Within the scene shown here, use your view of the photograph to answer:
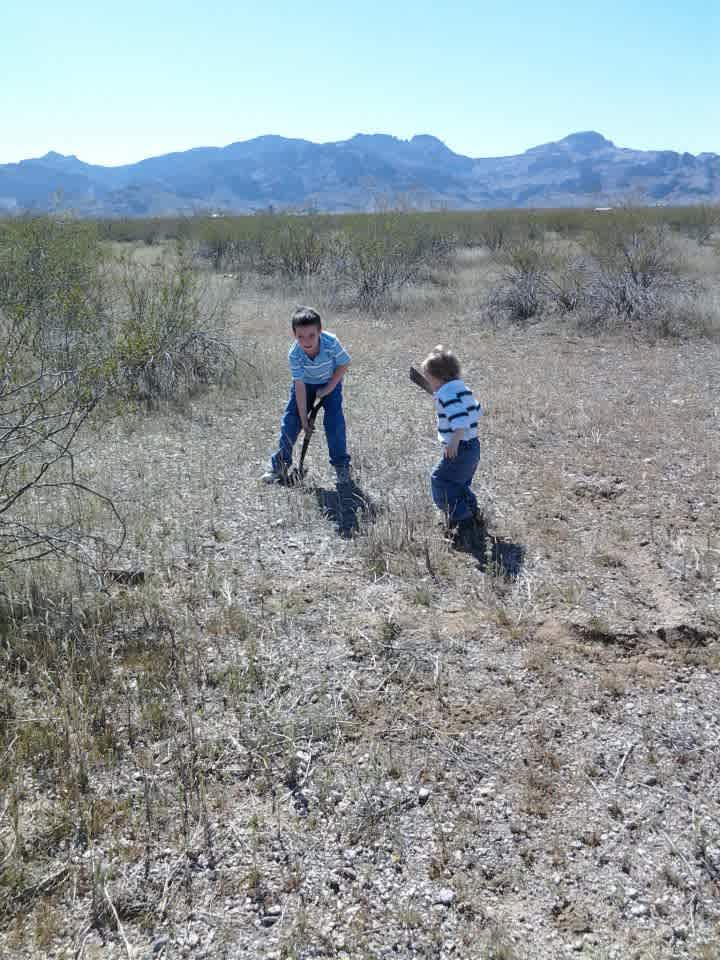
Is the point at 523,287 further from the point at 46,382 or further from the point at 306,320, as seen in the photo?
the point at 306,320

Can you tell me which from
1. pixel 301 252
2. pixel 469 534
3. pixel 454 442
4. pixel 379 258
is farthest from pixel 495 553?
pixel 301 252

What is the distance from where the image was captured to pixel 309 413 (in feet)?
18.1

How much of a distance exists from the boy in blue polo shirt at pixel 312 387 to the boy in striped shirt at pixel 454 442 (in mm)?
1000

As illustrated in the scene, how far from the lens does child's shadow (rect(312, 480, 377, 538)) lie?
4772mm

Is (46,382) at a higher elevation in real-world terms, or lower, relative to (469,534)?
higher

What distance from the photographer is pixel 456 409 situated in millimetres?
4211

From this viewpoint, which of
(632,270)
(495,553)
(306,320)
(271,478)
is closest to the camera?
(495,553)

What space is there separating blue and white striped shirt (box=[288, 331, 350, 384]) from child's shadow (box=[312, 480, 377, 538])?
813 millimetres

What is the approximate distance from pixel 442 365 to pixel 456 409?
0.26m

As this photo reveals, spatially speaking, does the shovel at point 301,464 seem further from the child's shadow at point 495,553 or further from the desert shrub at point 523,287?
the desert shrub at point 523,287

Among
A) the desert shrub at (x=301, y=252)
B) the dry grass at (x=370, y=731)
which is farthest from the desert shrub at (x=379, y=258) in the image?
the dry grass at (x=370, y=731)

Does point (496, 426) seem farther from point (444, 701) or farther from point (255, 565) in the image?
point (444, 701)

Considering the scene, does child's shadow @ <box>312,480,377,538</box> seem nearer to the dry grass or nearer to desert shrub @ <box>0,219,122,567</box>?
the dry grass

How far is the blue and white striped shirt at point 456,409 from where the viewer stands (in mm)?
4207
